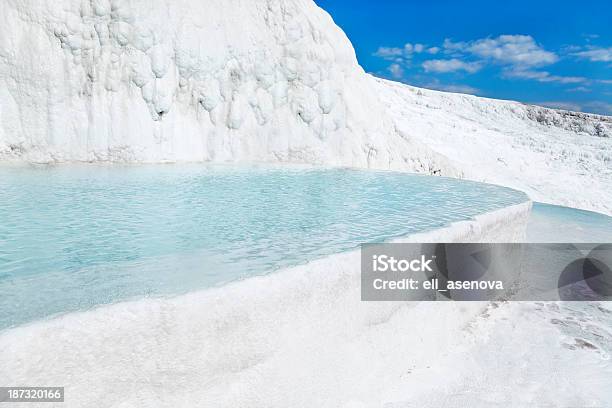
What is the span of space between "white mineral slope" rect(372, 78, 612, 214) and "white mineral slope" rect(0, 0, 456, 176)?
2.71m

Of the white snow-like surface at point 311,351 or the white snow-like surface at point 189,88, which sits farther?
the white snow-like surface at point 189,88

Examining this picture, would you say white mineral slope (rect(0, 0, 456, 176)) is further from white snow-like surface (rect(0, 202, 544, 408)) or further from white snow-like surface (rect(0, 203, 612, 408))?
white snow-like surface (rect(0, 202, 544, 408))

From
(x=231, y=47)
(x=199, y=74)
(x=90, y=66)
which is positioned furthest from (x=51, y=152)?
(x=231, y=47)

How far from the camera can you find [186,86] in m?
7.66

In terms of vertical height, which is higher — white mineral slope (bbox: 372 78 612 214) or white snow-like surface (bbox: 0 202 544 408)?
white mineral slope (bbox: 372 78 612 214)

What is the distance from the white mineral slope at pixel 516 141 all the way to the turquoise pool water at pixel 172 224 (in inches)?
258

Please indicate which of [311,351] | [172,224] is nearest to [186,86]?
[172,224]

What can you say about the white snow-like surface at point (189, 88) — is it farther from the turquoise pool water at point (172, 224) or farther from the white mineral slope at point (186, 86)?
the turquoise pool water at point (172, 224)

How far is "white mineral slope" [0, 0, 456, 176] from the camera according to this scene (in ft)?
20.9

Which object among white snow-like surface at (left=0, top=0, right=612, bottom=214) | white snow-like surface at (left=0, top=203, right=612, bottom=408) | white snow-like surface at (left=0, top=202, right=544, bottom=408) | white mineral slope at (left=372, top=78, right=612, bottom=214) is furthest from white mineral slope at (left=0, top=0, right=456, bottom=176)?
white snow-like surface at (left=0, top=202, right=544, bottom=408)

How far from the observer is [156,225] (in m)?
3.11

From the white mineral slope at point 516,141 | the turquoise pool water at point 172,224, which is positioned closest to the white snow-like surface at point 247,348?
the turquoise pool water at point 172,224

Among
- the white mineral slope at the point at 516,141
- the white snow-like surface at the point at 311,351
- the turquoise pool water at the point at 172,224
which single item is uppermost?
the white mineral slope at the point at 516,141

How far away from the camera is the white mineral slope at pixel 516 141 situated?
1384 centimetres
